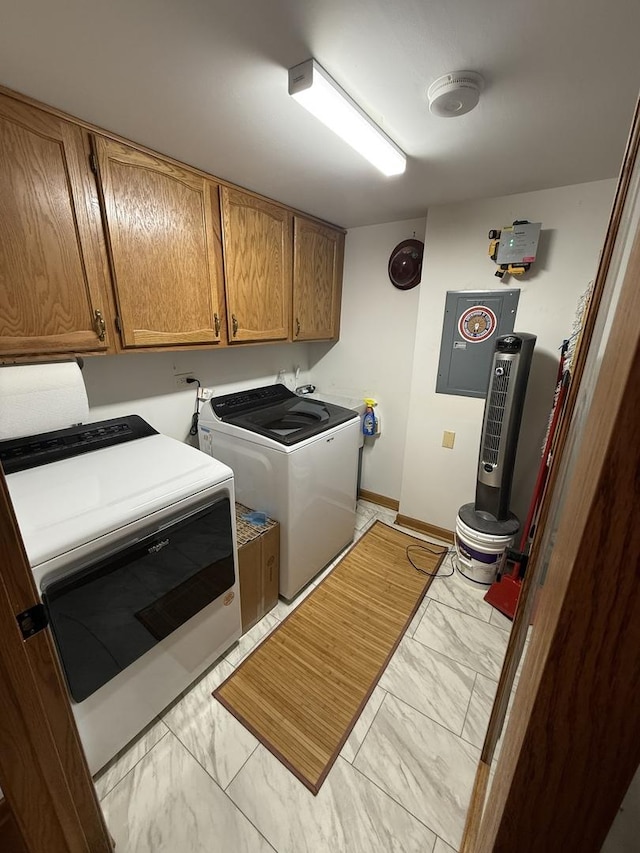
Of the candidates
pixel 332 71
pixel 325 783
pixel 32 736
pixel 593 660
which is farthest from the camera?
pixel 325 783

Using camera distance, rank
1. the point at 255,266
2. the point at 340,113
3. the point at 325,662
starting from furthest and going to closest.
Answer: the point at 255,266
the point at 325,662
the point at 340,113

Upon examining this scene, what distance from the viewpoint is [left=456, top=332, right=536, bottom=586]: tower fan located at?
177cm

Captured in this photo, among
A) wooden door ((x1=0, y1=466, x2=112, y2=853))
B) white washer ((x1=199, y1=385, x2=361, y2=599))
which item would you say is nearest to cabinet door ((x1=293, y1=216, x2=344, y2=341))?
white washer ((x1=199, y1=385, x2=361, y2=599))

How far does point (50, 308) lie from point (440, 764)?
220 centimetres

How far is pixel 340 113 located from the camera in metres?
1.09

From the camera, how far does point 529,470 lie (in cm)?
→ 211

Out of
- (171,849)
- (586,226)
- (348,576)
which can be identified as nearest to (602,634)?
(171,849)

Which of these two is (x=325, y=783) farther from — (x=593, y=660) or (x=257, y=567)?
(x=593, y=660)

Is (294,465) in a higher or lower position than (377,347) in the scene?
lower

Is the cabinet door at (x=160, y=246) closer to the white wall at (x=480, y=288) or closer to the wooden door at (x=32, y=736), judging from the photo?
the wooden door at (x=32, y=736)

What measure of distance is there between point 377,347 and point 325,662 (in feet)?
6.82

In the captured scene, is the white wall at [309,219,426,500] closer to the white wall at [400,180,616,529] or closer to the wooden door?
the white wall at [400,180,616,529]

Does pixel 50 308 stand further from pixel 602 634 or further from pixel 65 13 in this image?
pixel 602 634

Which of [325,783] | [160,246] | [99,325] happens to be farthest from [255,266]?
[325,783]
